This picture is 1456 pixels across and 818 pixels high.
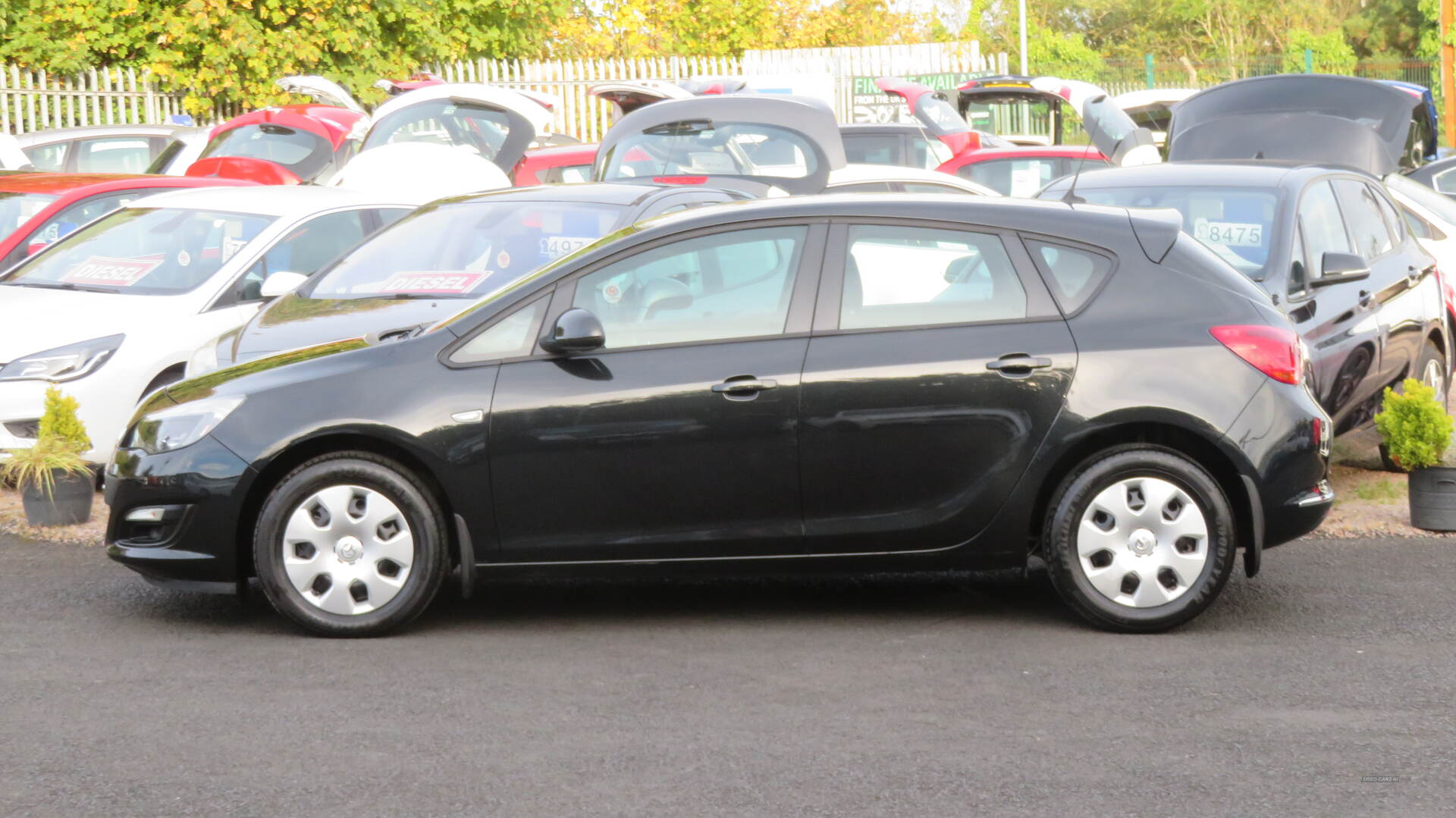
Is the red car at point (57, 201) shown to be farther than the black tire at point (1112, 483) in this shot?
Yes

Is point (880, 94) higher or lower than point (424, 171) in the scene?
higher

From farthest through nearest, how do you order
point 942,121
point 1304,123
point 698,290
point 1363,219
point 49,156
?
point 49,156 → point 942,121 → point 1304,123 → point 1363,219 → point 698,290

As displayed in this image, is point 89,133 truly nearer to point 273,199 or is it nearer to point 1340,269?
point 273,199

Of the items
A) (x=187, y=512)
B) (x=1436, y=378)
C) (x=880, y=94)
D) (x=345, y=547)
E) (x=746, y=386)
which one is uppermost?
(x=880, y=94)

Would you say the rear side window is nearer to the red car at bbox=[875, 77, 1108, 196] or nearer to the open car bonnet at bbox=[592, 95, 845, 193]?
the open car bonnet at bbox=[592, 95, 845, 193]

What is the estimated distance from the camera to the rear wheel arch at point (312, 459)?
595cm

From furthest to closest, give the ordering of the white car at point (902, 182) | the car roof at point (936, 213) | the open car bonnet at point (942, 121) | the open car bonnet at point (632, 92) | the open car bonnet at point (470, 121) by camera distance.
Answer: the open car bonnet at point (942, 121), the open car bonnet at point (632, 92), the open car bonnet at point (470, 121), the white car at point (902, 182), the car roof at point (936, 213)

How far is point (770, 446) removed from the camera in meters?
5.91

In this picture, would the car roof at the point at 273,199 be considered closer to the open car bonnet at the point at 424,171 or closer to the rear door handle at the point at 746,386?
the open car bonnet at the point at 424,171

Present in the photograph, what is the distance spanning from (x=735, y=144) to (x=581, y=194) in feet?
9.84

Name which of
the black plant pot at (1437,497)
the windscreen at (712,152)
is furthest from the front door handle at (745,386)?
the windscreen at (712,152)

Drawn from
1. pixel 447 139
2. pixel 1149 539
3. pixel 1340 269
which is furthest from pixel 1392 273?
pixel 447 139

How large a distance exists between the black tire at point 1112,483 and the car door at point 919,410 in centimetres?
22

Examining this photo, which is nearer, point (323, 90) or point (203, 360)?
point (203, 360)
